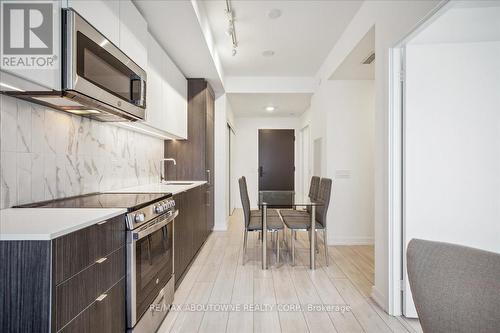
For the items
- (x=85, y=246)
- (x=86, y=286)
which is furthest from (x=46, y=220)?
(x=86, y=286)

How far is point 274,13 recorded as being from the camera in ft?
9.17

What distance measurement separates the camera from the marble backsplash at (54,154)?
136 cm

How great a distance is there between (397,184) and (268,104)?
406cm

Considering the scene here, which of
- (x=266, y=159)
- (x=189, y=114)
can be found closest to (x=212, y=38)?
(x=189, y=114)

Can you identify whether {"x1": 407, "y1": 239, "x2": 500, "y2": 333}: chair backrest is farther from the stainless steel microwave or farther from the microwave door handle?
the microwave door handle

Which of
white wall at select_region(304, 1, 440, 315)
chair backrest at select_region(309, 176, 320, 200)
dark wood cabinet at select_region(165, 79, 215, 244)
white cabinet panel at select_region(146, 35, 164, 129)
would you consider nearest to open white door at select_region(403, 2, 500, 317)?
white wall at select_region(304, 1, 440, 315)

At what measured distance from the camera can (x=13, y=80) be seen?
1144 mm

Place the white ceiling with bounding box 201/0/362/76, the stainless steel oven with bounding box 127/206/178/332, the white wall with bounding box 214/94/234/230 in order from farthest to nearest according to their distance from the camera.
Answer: the white wall with bounding box 214/94/234/230, the white ceiling with bounding box 201/0/362/76, the stainless steel oven with bounding box 127/206/178/332

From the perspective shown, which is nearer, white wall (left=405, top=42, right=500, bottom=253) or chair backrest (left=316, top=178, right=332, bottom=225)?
white wall (left=405, top=42, right=500, bottom=253)

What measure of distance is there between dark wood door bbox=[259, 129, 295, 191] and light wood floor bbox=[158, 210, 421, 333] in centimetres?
352

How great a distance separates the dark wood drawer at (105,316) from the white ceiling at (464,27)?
2.48 metres

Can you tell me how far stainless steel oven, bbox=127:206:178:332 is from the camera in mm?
1463

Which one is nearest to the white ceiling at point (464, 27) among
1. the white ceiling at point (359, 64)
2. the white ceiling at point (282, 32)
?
the white ceiling at point (359, 64)

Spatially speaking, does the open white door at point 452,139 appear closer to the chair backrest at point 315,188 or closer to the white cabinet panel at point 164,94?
the chair backrest at point 315,188
